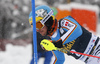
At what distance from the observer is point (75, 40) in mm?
2621

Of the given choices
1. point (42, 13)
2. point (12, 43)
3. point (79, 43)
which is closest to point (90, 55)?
point (79, 43)

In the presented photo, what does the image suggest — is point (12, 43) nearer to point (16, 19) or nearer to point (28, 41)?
point (28, 41)

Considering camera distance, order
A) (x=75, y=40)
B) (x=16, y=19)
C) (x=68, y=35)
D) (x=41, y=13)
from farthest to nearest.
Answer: (x=16, y=19)
(x=41, y=13)
(x=75, y=40)
(x=68, y=35)

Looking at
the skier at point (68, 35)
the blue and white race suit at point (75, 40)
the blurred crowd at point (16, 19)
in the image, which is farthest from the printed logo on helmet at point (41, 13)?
the blurred crowd at point (16, 19)

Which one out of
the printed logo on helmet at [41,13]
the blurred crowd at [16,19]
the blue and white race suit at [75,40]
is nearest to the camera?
the blue and white race suit at [75,40]

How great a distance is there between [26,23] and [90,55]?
9499 millimetres

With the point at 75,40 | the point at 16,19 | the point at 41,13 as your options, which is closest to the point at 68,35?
the point at 75,40

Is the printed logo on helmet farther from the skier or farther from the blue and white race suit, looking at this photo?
the blue and white race suit

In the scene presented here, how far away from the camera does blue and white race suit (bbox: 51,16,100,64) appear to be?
2568mm

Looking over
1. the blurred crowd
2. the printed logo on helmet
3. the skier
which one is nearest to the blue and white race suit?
the skier

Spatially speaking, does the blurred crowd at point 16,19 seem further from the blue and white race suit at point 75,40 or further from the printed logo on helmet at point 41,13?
the blue and white race suit at point 75,40

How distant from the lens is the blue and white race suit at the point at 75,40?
101 inches

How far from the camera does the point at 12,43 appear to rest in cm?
902

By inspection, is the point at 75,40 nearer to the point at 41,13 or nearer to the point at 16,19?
the point at 41,13
